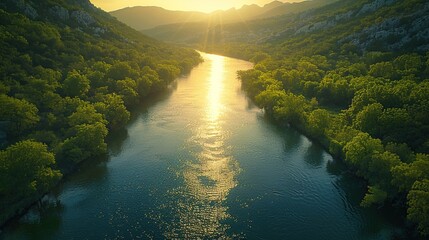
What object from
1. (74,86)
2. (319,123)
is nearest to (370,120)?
(319,123)

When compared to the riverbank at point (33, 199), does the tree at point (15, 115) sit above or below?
above

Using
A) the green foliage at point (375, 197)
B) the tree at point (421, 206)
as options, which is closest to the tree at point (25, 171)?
the green foliage at point (375, 197)

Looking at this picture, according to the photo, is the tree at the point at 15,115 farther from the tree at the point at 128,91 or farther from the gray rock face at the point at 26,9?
the gray rock face at the point at 26,9

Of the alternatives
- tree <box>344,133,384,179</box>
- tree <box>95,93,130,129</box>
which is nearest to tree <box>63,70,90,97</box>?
tree <box>95,93,130,129</box>

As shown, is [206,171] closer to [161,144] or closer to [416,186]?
[161,144]

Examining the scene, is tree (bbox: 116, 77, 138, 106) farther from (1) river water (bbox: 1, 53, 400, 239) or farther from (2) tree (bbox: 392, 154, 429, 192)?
(2) tree (bbox: 392, 154, 429, 192)

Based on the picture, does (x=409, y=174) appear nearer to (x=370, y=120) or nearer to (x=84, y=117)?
(x=370, y=120)
